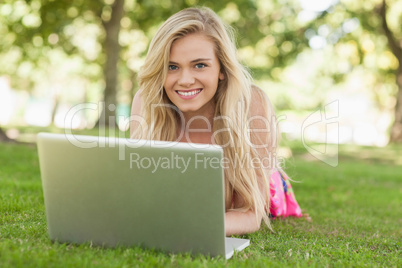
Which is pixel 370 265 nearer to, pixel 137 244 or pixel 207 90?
pixel 137 244

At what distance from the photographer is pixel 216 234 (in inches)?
79.7

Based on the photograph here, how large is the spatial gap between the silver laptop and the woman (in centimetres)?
73

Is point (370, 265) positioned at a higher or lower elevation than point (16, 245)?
lower

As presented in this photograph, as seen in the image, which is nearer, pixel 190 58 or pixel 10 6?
pixel 190 58

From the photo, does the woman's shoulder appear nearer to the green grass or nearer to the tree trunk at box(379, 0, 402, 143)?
the green grass

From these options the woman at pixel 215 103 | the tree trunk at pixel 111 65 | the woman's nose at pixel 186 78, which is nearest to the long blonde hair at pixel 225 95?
the woman at pixel 215 103

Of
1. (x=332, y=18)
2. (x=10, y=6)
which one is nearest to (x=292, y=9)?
(x=332, y=18)

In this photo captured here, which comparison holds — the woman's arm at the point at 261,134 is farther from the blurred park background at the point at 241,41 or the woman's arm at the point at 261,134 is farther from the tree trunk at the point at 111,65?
the tree trunk at the point at 111,65

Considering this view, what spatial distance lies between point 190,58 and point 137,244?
3.99 ft

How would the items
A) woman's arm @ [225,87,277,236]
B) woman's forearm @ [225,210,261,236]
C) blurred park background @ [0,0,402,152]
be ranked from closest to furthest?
woman's forearm @ [225,210,261,236] < woman's arm @ [225,87,277,236] < blurred park background @ [0,0,402,152]

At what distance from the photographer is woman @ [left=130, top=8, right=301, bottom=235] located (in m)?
2.80

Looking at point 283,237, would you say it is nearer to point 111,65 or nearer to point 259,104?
point 259,104

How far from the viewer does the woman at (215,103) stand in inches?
110

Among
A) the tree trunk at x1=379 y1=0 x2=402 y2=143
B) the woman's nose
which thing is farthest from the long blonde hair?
the tree trunk at x1=379 y1=0 x2=402 y2=143
